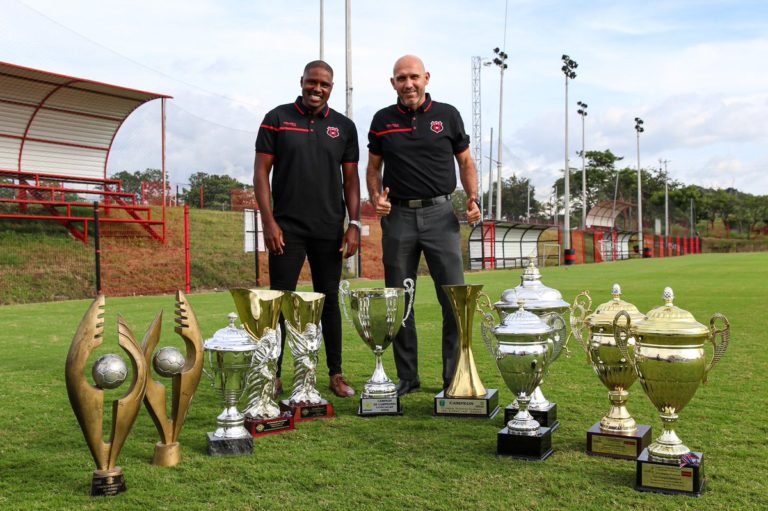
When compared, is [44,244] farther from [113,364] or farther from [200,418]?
[113,364]

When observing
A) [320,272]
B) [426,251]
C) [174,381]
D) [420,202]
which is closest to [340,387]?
[320,272]

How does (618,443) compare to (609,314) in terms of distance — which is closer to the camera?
(618,443)

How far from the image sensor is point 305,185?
3883 millimetres

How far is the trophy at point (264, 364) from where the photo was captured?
3.19 m

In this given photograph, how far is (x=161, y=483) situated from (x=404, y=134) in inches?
93.3

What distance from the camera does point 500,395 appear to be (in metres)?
4.06

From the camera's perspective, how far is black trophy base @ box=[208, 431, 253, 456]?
2855 millimetres

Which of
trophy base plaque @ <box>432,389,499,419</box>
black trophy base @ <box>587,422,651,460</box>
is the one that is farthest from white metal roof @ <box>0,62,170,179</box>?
black trophy base @ <box>587,422,651,460</box>

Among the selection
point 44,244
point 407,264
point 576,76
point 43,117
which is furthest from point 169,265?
point 576,76

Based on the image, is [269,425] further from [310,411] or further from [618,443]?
[618,443]

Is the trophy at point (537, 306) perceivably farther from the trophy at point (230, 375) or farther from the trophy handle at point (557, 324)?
the trophy at point (230, 375)

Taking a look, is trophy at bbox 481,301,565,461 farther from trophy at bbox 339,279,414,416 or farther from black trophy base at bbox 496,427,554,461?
trophy at bbox 339,279,414,416

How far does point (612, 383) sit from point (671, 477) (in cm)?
59

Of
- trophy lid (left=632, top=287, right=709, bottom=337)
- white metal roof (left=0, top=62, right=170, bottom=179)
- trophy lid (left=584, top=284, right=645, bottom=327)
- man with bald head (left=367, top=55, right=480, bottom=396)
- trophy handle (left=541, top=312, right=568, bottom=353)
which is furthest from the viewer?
white metal roof (left=0, top=62, right=170, bottom=179)
